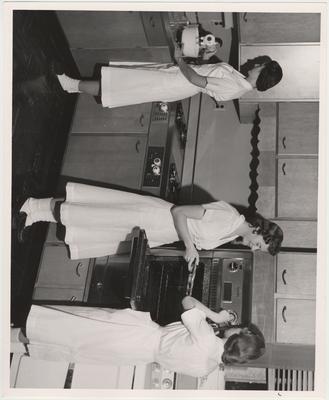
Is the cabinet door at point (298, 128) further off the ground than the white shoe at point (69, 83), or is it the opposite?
the white shoe at point (69, 83)

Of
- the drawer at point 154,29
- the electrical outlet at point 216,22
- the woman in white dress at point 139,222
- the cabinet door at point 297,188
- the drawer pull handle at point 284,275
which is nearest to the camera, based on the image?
the woman in white dress at point 139,222

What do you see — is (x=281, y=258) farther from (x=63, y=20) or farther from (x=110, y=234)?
(x=63, y=20)

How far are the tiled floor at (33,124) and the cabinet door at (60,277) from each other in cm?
16

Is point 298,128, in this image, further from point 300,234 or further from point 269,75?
point 300,234

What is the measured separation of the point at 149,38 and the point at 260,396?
2.21 m

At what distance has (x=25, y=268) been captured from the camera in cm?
285

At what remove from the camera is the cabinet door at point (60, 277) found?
2.67 meters

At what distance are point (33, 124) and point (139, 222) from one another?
3.36ft

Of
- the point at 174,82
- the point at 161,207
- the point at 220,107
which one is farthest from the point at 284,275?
the point at 220,107

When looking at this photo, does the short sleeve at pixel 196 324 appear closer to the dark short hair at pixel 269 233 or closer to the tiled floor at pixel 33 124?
the dark short hair at pixel 269 233

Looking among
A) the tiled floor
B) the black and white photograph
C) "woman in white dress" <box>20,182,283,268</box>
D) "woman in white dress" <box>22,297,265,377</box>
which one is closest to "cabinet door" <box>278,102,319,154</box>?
the black and white photograph

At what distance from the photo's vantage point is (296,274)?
250cm

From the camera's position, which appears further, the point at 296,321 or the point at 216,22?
the point at 216,22

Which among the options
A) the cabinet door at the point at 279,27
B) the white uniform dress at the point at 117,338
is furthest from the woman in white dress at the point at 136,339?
the cabinet door at the point at 279,27
